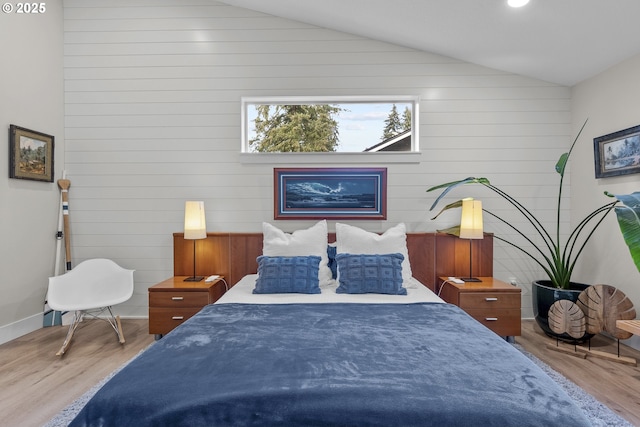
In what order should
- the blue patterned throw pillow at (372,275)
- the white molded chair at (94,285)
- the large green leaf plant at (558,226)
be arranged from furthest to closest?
1. the white molded chair at (94,285)
2. the blue patterned throw pillow at (372,275)
3. the large green leaf plant at (558,226)

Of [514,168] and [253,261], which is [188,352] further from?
[514,168]

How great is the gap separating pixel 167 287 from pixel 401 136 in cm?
287

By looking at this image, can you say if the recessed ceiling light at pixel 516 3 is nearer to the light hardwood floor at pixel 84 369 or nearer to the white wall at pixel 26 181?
the light hardwood floor at pixel 84 369

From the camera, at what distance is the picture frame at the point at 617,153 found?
2816 millimetres

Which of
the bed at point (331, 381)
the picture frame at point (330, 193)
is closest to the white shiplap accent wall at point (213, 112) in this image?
the picture frame at point (330, 193)

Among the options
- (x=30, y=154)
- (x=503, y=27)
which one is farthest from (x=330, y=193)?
(x=30, y=154)

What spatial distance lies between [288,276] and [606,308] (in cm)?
267

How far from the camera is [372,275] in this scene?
2.73 m

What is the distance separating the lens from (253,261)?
3.58 m

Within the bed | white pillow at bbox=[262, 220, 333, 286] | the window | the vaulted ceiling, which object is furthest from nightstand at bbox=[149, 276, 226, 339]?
the vaulted ceiling

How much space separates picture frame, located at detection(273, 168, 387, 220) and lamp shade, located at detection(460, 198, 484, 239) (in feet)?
2.62

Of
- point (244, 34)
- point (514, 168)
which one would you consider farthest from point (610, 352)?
point (244, 34)

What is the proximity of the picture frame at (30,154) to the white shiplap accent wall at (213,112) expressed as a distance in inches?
8.9

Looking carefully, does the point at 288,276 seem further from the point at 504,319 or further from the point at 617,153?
the point at 617,153
